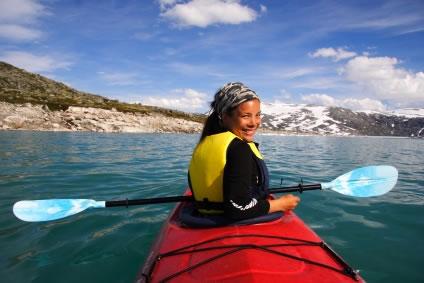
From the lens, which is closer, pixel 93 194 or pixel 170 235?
pixel 170 235

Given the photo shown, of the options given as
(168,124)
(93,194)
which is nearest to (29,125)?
(168,124)

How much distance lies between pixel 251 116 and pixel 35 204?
4.57 metres

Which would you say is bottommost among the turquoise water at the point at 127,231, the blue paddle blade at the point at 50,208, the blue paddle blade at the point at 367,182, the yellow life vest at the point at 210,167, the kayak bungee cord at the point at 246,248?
the turquoise water at the point at 127,231

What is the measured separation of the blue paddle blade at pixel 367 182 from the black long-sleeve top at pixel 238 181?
3.55m

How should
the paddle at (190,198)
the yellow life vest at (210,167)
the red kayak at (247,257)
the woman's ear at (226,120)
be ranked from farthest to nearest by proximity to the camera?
the paddle at (190,198) < the woman's ear at (226,120) < the yellow life vest at (210,167) < the red kayak at (247,257)

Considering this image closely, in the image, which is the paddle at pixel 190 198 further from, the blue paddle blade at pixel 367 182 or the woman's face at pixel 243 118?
the woman's face at pixel 243 118

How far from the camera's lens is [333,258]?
375 cm

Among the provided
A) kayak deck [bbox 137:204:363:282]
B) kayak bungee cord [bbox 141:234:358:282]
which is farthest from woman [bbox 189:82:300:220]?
kayak bungee cord [bbox 141:234:358:282]

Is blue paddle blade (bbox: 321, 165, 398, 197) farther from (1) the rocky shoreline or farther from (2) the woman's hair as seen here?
(1) the rocky shoreline

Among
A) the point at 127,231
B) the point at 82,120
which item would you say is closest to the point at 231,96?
the point at 127,231

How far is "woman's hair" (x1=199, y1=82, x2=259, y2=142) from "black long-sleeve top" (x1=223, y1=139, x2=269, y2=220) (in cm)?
53

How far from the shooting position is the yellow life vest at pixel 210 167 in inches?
157

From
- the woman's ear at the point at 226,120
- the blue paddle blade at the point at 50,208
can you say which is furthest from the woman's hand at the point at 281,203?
the blue paddle blade at the point at 50,208

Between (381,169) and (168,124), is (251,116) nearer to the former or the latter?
(381,169)
